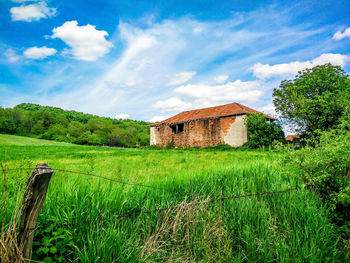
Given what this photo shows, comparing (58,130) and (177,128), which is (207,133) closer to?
→ (177,128)

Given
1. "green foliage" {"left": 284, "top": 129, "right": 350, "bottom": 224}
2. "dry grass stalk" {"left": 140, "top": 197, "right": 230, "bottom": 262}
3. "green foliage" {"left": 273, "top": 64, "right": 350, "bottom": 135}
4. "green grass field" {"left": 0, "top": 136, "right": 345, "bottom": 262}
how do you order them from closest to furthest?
"green grass field" {"left": 0, "top": 136, "right": 345, "bottom": 262}
"dry grass stalk" {"left": 140, "top": 197, "right": 230, "bottom": 262}
"green foliage" {"left": 284, "top": 129, "right": 350, "bottom": 224}
"green foliage" {"left": 273, "top": 64, "right": 350, "bottom": 135}

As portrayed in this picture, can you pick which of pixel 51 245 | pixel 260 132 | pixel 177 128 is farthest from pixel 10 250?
pixel 177 128

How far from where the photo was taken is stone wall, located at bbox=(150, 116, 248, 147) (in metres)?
26.6

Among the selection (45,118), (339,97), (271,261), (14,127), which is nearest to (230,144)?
(339,97)

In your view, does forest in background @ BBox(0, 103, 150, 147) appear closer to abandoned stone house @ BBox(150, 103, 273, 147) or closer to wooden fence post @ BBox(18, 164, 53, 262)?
abandoned stone house @ BBox(150, 103, 273, 147)

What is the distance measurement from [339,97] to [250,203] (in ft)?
90.2

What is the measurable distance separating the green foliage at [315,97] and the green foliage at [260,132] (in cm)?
322

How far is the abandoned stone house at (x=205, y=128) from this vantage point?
87.6 ft

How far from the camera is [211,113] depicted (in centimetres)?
3030

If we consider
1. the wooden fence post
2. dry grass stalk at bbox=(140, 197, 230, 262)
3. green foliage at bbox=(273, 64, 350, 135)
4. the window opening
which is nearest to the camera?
the wooden fence post

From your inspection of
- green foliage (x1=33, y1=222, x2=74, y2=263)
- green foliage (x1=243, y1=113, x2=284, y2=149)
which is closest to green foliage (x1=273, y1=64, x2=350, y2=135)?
green foliage (x1=243, y1=113, x2=284, y2=149)

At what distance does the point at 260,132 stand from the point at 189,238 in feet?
78.3

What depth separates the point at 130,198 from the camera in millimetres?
3121

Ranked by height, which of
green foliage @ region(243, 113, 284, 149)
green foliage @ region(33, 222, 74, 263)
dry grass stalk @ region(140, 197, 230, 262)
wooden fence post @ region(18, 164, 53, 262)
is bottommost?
dry grass stalk @ region(140, 197, 230, 262)
